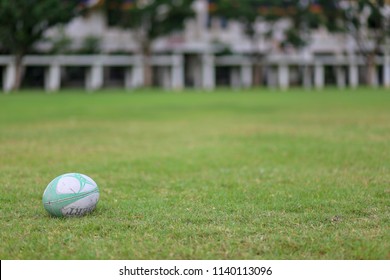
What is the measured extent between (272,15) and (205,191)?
2106 inches

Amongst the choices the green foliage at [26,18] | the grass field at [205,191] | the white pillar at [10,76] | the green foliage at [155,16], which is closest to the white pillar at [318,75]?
the green foliage at [155,16]

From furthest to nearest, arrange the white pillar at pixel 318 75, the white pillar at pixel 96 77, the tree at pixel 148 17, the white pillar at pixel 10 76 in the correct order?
the white pillar at pixel 318 75, the white pillar at pixel 96 77, the tree at pixel 148 17, the white pillar at pixel 10 76

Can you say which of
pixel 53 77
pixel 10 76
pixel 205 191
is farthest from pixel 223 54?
pixel 205 191

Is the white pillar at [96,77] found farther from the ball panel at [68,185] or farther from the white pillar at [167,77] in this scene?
the ball panel at [68,185]

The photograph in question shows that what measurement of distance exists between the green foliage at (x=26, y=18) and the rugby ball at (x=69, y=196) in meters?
44.7

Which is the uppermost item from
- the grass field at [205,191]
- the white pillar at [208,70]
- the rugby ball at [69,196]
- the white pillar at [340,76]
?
the rugby ball at [69,196]

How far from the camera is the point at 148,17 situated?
55.6 meters

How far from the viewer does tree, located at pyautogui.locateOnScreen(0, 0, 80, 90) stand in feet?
162

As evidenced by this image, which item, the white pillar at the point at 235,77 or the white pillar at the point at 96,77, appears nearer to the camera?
the white pillar at the point at 96,77

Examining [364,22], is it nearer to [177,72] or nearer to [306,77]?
[306,77]

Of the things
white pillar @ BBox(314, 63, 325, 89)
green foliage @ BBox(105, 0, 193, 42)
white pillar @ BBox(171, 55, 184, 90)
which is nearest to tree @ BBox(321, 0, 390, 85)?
white pillar @ BBox(314, 63, 325, 89)

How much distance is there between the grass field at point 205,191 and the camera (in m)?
5.97

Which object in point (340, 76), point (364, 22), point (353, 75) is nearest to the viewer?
point (364, 22)

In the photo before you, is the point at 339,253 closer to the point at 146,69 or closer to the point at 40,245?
the point at 40,245
